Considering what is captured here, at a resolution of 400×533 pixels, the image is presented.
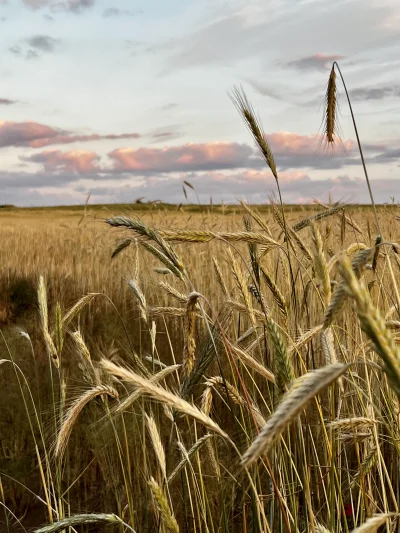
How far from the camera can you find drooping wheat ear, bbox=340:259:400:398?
67 cm

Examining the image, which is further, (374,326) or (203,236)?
(203,236)

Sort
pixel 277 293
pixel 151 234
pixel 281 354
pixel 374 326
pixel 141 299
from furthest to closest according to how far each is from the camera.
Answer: pixel 141 299 < pixel 277 293 < pixel 151 234 < pixel 281 354 < pixel 374 326

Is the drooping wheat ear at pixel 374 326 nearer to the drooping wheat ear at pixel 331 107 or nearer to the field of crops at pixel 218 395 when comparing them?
the field of crops at pixel 218 395

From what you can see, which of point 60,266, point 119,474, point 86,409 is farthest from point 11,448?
point 60,266

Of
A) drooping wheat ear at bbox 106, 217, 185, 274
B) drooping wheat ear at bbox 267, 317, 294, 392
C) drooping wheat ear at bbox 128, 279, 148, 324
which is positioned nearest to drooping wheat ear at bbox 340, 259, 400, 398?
drooping wheat ear at bbox 267, 317, 294, 392

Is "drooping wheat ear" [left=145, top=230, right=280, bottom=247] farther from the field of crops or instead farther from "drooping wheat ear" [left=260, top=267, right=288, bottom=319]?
"drooping wheat ear" [left=260, top=267, right=288, bottom=319]

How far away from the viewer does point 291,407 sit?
0.76m

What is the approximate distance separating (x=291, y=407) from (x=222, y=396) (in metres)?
1.98

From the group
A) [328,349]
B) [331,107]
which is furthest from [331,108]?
[328,349]

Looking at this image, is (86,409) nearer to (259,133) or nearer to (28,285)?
(259,133)

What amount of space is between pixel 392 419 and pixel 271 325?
86 cm

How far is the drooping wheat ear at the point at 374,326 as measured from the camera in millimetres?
668

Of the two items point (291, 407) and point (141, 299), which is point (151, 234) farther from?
point (291, 407)

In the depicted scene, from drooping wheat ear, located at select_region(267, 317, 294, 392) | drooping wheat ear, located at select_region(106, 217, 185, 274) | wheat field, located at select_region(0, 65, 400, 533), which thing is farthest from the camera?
drooping wheat ear, located at select_region(106, 217, 185, 274)
